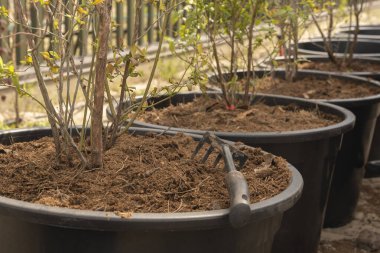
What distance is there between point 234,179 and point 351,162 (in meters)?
1.76

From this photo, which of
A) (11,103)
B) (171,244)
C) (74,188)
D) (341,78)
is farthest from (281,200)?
(11,103)

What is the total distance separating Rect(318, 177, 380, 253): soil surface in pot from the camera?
10.2 feet

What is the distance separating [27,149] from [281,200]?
0.91 meters

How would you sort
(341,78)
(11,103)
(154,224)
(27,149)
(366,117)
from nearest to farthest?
1. (154,224)
2. (27,149)
3. (366,117)
4. (341,78)
5. (11,103)

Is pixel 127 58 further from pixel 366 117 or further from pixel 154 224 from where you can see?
pixel 366 117

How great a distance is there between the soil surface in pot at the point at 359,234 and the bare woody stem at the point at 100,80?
1.51m

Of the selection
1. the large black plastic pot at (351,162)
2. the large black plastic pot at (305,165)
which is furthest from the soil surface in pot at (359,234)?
the large black plastic pot at (305,165)

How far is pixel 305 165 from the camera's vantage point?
8.25 feet

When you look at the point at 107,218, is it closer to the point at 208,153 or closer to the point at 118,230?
the point at 118,230

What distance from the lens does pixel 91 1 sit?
178 centimetres

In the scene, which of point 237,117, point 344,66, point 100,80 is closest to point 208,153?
point 100,80

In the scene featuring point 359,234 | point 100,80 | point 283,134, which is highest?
point 100,80

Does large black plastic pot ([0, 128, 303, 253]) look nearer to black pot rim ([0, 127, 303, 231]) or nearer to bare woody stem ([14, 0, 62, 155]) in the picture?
black pot rim ([0, 127, 303, 231])

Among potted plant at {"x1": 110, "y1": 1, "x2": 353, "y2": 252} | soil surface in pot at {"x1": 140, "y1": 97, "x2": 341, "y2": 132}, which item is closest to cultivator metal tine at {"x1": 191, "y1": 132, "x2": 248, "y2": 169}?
potted plant at {"x1": 110, "y1": 1, "x2": 353, "y2": 252}
